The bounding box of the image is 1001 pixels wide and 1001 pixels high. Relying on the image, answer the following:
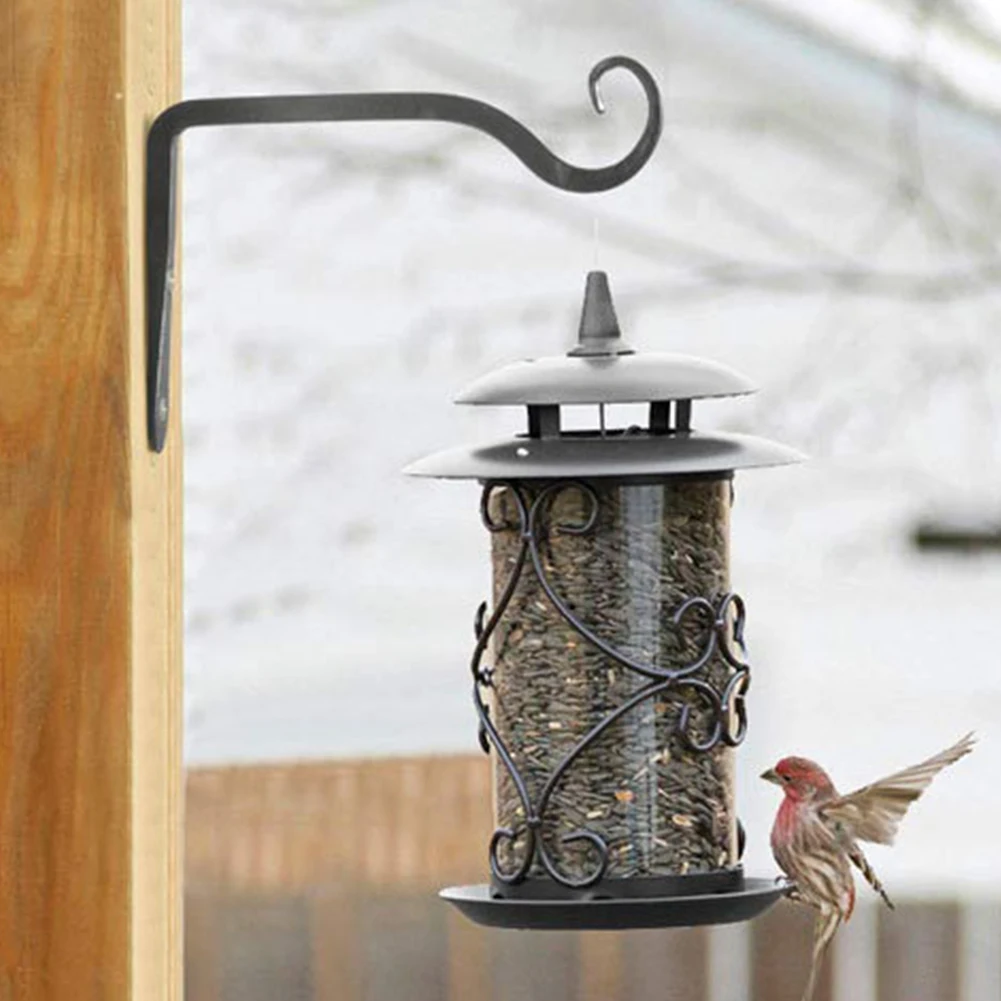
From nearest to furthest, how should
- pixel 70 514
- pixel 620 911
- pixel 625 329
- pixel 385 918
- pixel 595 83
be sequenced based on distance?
pixel 70 514, pixel 595 83, pixel 620 911, pixel 385 918, pixel 625 329

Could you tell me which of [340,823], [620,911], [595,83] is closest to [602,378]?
[595,83]

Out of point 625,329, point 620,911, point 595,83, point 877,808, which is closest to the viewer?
point 595,83

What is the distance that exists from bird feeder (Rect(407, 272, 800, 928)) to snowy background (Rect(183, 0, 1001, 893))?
2.46m

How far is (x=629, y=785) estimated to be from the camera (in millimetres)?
1351

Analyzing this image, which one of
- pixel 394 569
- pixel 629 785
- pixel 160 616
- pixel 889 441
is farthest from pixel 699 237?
pixel 160 616

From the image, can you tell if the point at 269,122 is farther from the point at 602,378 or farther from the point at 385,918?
the point at 385,918

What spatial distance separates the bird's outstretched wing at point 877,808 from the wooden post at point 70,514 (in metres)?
0.50

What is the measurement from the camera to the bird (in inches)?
55.6

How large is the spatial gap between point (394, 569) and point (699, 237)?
29.8 inches

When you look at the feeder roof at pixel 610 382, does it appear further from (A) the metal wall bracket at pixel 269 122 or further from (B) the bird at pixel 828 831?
(B) the bird at pixel 828 831

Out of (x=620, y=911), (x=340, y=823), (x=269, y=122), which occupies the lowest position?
(x=340, y=823)

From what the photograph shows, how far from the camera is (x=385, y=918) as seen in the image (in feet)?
12.6

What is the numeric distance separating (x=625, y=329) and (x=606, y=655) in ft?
8.62

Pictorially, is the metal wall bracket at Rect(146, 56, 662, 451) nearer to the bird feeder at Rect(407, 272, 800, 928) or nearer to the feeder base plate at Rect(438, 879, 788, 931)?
the bird feeder at Rect(407, 272, 800, 928)
